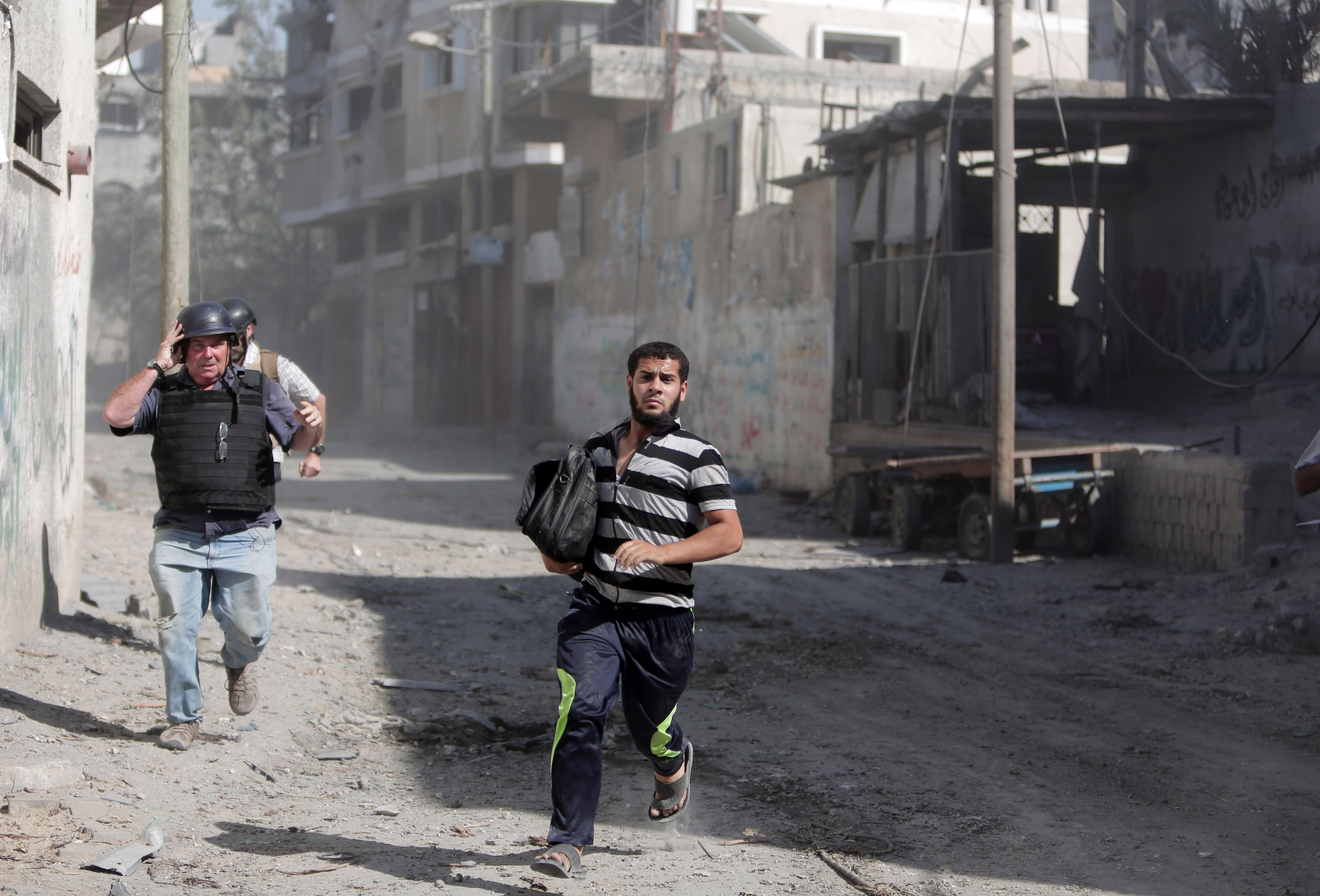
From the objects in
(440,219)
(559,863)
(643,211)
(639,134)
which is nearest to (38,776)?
(559,863)

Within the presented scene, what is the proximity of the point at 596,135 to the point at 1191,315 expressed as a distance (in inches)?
571

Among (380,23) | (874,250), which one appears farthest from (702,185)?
(380,23)

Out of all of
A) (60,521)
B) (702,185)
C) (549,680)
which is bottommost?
(549,680)

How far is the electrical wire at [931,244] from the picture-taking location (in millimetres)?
15102

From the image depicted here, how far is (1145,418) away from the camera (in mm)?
16172

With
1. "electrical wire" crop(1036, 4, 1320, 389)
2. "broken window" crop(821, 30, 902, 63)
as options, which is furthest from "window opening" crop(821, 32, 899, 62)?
"electrical wire" crop(1036, 4, 1320, 389)

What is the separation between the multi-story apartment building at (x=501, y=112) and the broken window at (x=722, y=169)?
0.87 metres

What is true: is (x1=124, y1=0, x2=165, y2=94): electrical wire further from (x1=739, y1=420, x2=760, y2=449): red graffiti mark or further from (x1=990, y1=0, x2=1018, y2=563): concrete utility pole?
(x1=739, y1=420, x2=760, y2=449): red graffiti mark

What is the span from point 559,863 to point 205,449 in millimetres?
2367

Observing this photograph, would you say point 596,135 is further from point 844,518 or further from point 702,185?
point 844,518

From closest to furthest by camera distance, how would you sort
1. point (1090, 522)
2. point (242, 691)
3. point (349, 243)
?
1. point (242, 691)
2. point (1090, 522)
3. point (349, 243)

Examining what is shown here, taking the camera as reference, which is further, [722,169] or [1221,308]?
[722,169]

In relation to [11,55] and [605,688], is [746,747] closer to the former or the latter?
[605,688]

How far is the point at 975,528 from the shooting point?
41.5 feet
